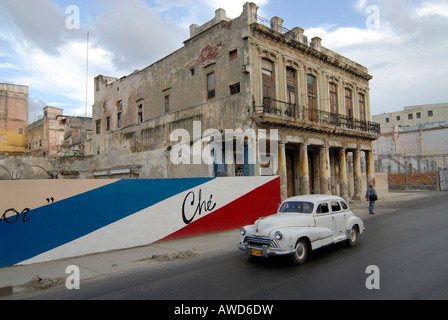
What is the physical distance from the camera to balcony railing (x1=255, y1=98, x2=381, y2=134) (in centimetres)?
1756

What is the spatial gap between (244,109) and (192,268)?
1113cm

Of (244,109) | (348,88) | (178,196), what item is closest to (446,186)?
(348,88)

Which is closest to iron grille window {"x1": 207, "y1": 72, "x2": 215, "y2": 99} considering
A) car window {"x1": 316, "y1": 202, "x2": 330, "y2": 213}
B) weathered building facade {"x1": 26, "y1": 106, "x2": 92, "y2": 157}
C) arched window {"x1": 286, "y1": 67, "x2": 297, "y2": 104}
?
arched window {"x1": 286, "y1": 67, "x2": 297, "y2": 104}

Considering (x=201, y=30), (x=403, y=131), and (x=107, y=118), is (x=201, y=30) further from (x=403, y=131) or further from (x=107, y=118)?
(x=403, y=131)

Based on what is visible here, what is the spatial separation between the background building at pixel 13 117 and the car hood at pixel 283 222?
52.0 m

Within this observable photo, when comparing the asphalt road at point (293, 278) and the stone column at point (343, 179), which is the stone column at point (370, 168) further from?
the asphalt road at point (293, 278)

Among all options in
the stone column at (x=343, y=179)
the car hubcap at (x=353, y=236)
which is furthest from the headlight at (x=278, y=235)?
the stone column at (x=343, y=179)

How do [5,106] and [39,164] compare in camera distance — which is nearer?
[39,164]

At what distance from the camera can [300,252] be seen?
726 centimetres

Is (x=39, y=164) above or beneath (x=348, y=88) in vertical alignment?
beneath

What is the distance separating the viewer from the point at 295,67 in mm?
19984

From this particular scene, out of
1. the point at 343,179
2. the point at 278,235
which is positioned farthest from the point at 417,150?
the point at 278,235
